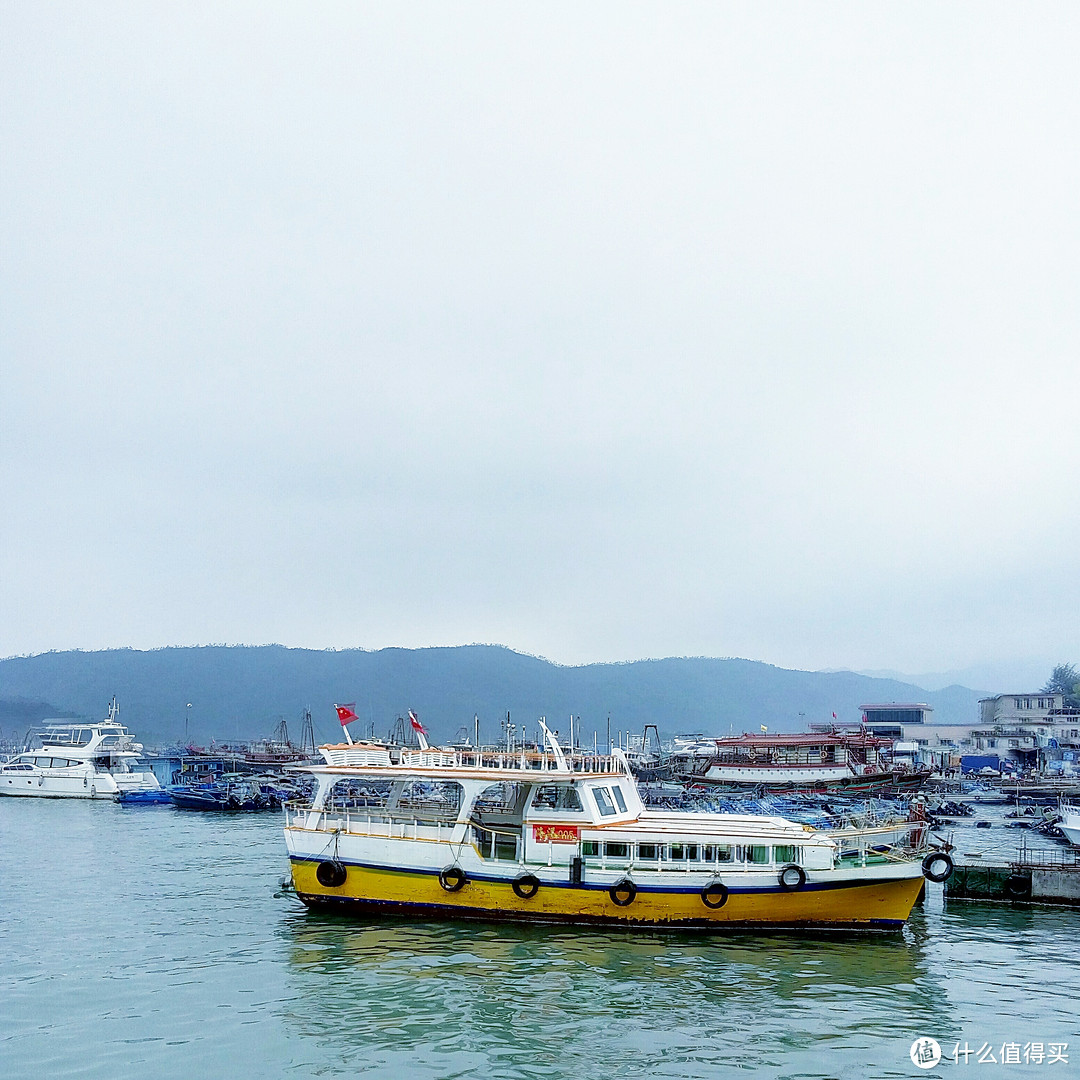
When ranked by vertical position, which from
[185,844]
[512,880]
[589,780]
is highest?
[589,780]

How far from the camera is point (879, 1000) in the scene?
20.2m

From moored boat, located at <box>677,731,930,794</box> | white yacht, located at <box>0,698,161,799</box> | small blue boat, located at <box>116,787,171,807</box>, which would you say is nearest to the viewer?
small blue boat, located at <box>116,787,171,807</box>

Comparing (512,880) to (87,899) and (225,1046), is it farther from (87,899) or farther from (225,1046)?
(87,899)

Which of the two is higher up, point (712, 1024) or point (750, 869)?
point (750, 869)

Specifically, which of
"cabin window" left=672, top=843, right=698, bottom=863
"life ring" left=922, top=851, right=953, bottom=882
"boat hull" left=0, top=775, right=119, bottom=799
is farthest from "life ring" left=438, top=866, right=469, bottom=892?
"boat hull" left=0, top=775, right=119, bottom=799

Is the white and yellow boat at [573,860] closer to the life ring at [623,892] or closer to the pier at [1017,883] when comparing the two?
the life ring at [623,892]

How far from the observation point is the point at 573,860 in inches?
998

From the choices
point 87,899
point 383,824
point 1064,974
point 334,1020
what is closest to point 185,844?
point 87,899

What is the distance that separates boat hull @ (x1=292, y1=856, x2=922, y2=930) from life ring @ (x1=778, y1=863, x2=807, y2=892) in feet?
0.47

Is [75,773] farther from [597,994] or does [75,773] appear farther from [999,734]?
[999,734]

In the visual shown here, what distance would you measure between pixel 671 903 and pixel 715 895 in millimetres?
1177

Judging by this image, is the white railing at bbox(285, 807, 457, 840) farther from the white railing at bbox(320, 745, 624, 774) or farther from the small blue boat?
the small blue boat

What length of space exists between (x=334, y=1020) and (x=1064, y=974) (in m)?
17.1

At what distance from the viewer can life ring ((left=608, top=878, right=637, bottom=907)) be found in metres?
24.8
